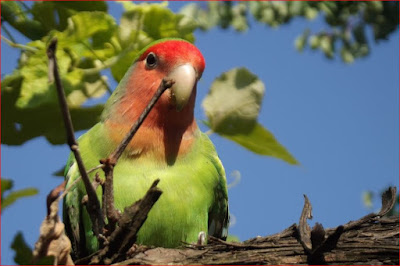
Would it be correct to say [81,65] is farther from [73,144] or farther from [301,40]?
[301,40]

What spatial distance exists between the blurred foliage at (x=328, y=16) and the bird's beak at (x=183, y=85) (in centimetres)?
172

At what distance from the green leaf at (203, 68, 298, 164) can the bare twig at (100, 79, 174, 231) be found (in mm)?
783

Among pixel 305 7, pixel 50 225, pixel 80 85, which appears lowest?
pixel 50 225

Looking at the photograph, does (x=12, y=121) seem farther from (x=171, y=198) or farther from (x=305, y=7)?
(x=305, y=7)

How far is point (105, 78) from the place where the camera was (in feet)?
7.83

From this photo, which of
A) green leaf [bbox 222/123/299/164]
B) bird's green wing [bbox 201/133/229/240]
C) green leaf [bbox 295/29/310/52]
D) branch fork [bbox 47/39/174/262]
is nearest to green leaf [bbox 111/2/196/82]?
green leaf [bbox 222/123/299/164]

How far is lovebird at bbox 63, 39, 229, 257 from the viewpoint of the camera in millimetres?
2480

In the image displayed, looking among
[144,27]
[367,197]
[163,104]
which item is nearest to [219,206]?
[163,104]

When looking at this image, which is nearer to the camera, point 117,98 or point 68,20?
point 68,20

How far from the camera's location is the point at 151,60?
2.75 m

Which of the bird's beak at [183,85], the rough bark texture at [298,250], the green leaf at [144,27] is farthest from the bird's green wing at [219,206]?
the rough bark texture at [298,250]

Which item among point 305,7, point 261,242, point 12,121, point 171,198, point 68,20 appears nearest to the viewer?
point 261,242

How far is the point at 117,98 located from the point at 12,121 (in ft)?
2.61

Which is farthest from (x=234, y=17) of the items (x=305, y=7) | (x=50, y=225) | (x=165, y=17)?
(x=50, y=225)
